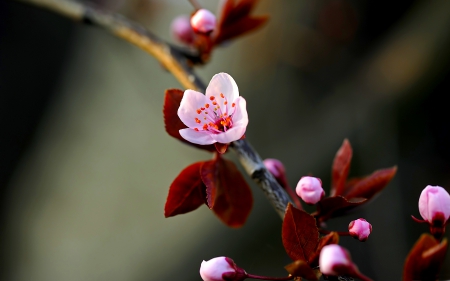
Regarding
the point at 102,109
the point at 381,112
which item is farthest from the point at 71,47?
the point at 381,112

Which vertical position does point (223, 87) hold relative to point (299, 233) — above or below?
above

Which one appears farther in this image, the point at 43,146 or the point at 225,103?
the point at 43,146

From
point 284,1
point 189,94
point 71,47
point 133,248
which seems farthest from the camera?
point 71,47

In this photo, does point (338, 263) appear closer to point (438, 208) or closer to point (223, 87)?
point (438, 208)

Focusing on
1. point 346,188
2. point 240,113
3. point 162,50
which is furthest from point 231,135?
point 162,50

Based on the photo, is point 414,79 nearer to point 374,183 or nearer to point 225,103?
point 374,183

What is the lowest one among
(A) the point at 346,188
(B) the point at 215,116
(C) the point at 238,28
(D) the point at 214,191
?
(A) the point at 346,188
